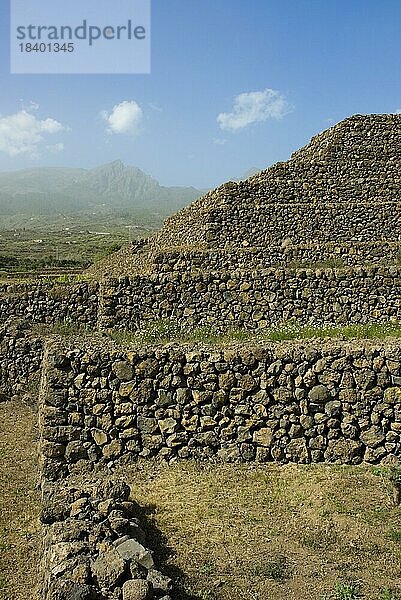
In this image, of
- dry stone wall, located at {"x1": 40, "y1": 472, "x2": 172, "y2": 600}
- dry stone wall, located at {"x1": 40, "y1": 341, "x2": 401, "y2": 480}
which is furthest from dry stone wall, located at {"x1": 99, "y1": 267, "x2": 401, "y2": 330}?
dry stone wall, located at {"x1": 40, "y1": 472, "x2": 172, "y2": 600}

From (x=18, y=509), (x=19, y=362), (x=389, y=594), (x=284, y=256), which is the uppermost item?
(x=284, y=256)

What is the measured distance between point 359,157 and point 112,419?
16181mm

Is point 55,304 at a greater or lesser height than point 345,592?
greater

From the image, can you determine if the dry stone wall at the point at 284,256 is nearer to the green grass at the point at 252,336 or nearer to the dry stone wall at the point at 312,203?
the dry stone wall at the point at 312,203

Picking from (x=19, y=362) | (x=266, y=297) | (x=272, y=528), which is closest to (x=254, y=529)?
(x=272, y=528)

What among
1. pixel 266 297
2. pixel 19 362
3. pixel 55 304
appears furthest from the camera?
pixel 55 304

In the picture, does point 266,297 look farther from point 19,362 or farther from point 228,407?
point 228,407

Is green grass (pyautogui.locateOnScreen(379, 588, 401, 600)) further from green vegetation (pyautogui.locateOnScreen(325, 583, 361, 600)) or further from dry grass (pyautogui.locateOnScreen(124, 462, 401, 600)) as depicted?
green vegetation (pyautogui.locateOnScreen(325, 583, 361, 600))

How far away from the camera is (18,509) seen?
8617 mm

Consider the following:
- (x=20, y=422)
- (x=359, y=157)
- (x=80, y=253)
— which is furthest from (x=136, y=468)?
(x=80, y=253)

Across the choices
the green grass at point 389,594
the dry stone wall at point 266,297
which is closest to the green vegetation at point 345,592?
the green grass at point 389,594

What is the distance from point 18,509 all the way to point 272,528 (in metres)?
3.46

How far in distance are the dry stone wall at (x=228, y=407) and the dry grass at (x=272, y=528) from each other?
0.33m

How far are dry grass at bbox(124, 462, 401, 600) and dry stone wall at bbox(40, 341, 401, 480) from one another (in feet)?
1.09
